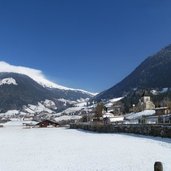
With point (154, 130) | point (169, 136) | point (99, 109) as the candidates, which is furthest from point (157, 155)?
point (99, 109)

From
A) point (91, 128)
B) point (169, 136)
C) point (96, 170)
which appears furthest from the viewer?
point (91, 128)

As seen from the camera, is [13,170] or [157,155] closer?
[13,170]

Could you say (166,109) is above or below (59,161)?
above

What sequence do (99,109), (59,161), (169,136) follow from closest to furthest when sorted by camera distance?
(59,161)
(169,136)
(99,109)

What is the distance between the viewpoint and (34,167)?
78.0 ft

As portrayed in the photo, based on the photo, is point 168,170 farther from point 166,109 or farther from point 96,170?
point 166,109

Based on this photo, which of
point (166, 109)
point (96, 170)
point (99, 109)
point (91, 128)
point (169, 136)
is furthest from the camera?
point (99, 109)

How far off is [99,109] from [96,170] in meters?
146

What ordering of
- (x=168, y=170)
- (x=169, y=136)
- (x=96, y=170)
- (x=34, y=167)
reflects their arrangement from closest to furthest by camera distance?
(x=168, y=170) < (x=96, y=170) < (x=34, y=167) < (x=169, y=136)

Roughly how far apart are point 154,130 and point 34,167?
3157cm

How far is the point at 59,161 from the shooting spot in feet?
86.8

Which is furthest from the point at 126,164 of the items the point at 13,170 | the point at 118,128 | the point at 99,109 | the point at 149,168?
the point at 99,109

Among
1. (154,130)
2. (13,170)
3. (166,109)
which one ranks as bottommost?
(13,170)

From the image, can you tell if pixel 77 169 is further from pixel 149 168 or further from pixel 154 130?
pixel 154 130
